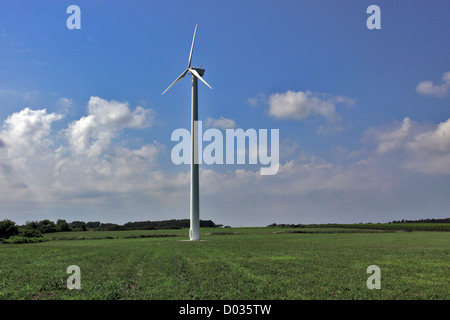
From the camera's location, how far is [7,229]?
9794 cm

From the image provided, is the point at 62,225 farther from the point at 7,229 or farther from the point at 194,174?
the point at 194,174

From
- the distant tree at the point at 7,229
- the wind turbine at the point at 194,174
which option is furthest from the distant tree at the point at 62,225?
the wind turbine at the point at 194,174

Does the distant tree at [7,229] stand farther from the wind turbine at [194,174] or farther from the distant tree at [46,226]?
the wind turbine at [194,174]

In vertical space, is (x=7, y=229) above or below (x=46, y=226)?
above

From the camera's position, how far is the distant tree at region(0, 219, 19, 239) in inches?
3804

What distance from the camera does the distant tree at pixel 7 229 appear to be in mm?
96619

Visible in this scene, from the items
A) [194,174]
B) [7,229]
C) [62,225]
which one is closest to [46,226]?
[62,225]

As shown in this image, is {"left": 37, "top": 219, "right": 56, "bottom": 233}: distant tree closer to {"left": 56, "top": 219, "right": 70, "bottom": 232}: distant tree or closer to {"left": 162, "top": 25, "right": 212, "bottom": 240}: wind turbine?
{"left": 56, "top": 219, "right": 70, "bottom": 232}: distant tree

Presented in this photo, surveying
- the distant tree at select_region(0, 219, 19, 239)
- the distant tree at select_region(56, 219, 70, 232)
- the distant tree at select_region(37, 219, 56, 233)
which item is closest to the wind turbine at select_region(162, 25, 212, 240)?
the distant tree at select_region(0, 219, 19, 239)

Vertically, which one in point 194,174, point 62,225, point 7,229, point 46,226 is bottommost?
point 62,225
